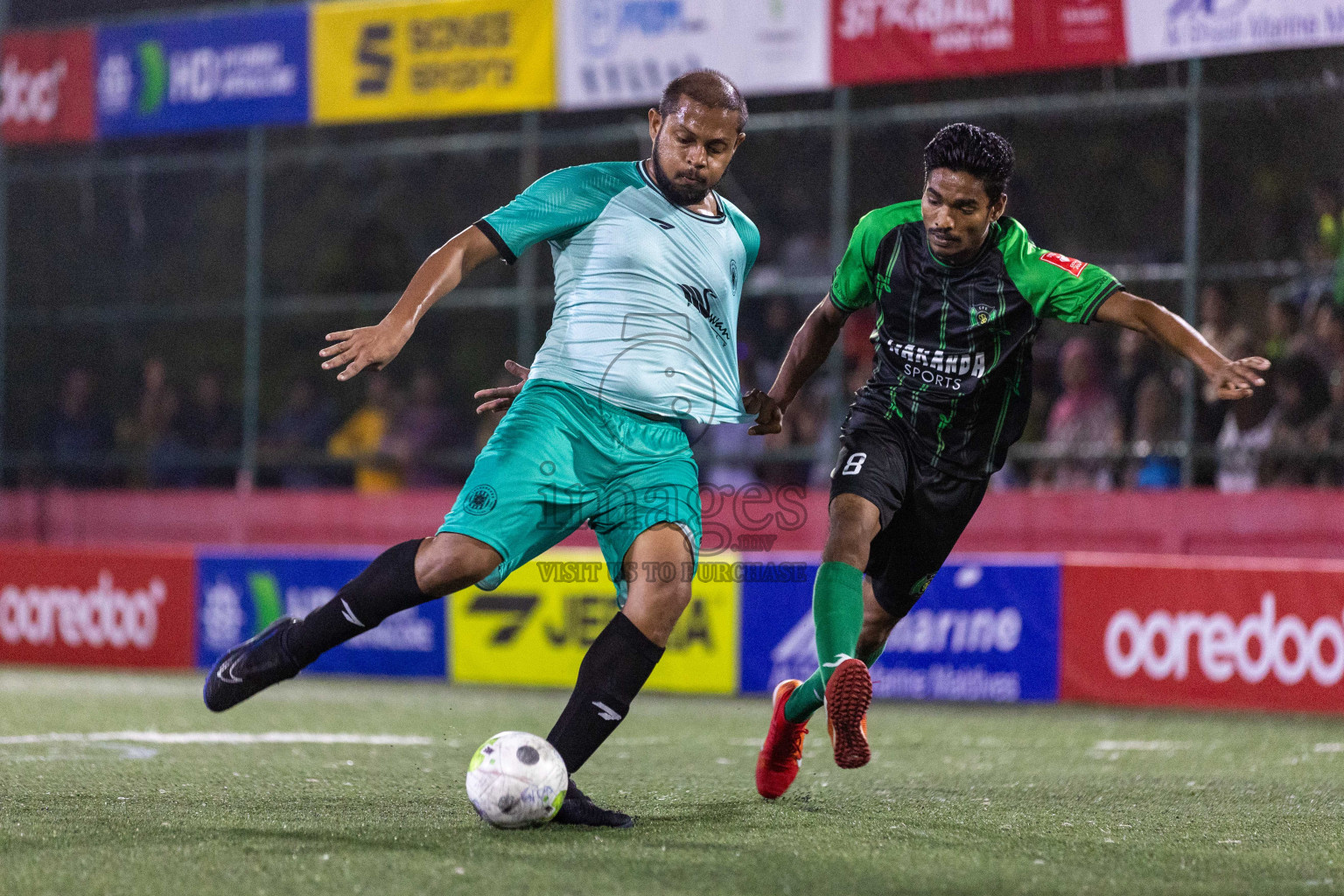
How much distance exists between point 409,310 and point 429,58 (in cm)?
891

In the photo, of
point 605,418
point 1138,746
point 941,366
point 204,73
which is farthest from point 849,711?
point 204,73

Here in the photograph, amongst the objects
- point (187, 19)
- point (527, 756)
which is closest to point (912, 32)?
point (187, 19)

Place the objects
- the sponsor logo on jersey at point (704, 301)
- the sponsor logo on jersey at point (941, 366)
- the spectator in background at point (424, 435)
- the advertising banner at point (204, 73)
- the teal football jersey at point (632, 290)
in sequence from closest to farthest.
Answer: the teal football jersey at point (632, 290) → the sponsor logo on jersey at point (704, 301) → the sponsor logo on jersey at point (941, 366) → the spectator in background at point (424, 435) → the advertising banner at point (204, 73)

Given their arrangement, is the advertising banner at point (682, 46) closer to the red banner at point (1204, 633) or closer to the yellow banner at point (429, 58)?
the yellow banner at point (429, 58)

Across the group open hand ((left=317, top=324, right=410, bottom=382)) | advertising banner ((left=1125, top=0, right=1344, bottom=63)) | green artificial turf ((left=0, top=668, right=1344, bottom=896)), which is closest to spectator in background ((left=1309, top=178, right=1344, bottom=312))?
advertising banner ((left=1125, top=0, right=1344, bottom=63))

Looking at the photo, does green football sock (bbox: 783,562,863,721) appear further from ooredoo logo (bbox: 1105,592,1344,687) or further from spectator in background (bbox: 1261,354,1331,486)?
spectator in background (bbox: 1261,354,1331,486)

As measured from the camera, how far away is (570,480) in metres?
4.91

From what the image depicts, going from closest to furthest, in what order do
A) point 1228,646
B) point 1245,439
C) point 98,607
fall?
point 1228,646 < point 1245,439 < point 98,607

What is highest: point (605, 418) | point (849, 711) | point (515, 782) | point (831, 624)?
point (605, 418)

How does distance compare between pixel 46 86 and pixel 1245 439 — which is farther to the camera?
pixel 46 86

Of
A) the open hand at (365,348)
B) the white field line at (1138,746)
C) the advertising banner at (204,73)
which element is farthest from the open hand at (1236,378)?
the advertising banner at (204,73)

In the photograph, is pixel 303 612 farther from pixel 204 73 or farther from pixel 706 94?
pixel 706 94

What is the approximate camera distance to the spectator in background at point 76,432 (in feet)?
48.4

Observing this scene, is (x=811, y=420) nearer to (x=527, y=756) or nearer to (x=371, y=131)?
(x=371, y=131)
